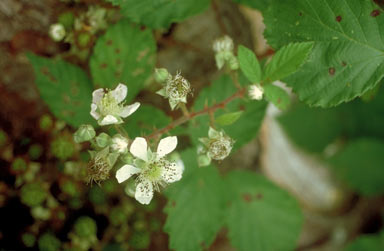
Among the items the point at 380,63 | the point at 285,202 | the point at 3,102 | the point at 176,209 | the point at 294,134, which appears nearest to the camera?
the point at 380,63

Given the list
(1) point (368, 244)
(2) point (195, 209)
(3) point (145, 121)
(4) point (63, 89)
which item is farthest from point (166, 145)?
(1) point (368, 244)

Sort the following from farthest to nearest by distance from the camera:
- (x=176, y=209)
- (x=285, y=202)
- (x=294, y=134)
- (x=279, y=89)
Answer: (x=294, y=134)
(x=285, y=202)
(x=176, y=209)
(x=279, y=89)

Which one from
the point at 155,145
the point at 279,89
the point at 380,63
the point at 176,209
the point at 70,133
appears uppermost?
the point at 380,63

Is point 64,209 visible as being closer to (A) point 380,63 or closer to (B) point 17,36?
(B) point 17,36

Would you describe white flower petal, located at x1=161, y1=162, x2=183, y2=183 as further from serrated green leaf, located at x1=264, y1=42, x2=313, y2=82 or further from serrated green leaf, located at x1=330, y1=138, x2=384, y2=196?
serrated green leaf, located at x1=330, y1=138, x2=384, y2=196

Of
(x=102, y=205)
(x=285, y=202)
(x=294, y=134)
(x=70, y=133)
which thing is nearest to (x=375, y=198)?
(x=294, y=134)

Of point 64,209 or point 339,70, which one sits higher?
point 339,70

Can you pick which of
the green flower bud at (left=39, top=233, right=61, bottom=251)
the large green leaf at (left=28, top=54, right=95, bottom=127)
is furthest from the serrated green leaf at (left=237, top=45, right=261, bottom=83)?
the green flower bud at (left=39, top=233, right=61, bottom=251)
